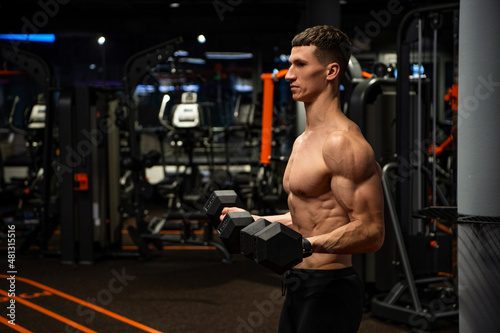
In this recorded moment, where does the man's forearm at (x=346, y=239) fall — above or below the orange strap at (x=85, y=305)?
above

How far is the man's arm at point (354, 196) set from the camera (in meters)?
1.59

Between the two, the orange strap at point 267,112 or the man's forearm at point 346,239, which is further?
the orange strap at point 267,112

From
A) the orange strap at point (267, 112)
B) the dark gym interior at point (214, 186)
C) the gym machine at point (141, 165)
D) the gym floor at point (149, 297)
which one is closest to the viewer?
A: the dark gym interior at point (214, 186)

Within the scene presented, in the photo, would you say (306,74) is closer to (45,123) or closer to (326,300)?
(326,300)

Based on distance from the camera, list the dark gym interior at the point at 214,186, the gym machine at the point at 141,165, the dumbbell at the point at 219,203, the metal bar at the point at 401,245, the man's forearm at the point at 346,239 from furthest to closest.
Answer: the gym machine at the point at 141,165, the metal bar at the point at 401,245, the dark gym interior at the point at 214,186, the dumbbell at the point at 219,203, the man's forearm at the point at 346,239

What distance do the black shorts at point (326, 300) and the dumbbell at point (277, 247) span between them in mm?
297

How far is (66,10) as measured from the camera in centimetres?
1031

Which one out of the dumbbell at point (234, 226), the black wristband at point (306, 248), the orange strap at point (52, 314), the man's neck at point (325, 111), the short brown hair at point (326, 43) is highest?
the short brown hair at point (326, 43)

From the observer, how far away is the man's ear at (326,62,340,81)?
1680mm

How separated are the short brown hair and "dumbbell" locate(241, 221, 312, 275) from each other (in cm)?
52

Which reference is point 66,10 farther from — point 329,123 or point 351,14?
point 329,123

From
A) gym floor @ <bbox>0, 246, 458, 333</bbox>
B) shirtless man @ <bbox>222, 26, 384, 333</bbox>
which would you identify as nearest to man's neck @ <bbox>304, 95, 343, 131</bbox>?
shirtless man @ <bbox>222, 26, 384, 333</bbox>

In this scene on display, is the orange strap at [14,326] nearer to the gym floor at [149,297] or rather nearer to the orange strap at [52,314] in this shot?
the gym floor at [149,297]

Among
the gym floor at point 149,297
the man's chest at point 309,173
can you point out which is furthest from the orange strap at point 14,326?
the man's chest at point 309,173
